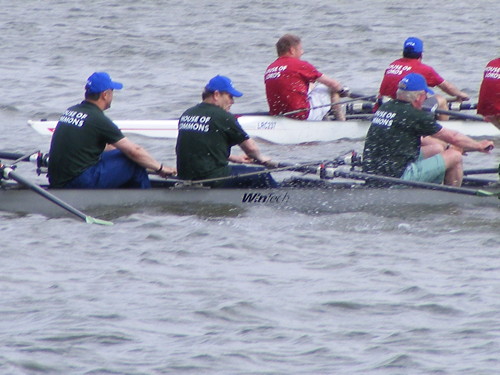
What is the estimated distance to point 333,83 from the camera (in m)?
14.6

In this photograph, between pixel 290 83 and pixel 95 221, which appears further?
pixel 290 83

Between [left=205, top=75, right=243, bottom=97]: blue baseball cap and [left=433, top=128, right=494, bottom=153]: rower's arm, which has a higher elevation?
[left=205, top=75, right=243, bottom=97]: blue baseball cap

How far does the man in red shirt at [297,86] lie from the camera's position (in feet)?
47.7

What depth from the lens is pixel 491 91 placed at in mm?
14258

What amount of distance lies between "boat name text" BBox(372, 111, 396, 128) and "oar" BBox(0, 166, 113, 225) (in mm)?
2522

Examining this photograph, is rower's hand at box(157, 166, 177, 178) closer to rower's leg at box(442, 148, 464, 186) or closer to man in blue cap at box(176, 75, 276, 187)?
man in blue cap at box(176, 75, 276, 187)

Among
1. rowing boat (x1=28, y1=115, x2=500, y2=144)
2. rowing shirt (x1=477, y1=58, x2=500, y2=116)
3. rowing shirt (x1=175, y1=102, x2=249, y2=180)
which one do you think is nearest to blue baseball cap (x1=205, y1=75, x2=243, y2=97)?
rowing shirt (x1=175, y1=102, x2=249, y2=180)

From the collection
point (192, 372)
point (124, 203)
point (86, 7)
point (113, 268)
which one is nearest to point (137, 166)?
point (124, 203)

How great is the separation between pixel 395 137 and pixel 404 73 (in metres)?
3.62

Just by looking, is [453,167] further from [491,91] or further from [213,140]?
[491,91]

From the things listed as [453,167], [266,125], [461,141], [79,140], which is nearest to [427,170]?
[453,167]

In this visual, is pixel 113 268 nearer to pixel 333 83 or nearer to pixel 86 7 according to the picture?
pixel 333 83

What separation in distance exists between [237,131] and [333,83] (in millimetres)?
4188

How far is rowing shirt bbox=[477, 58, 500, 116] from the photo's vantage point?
46.5 feet
